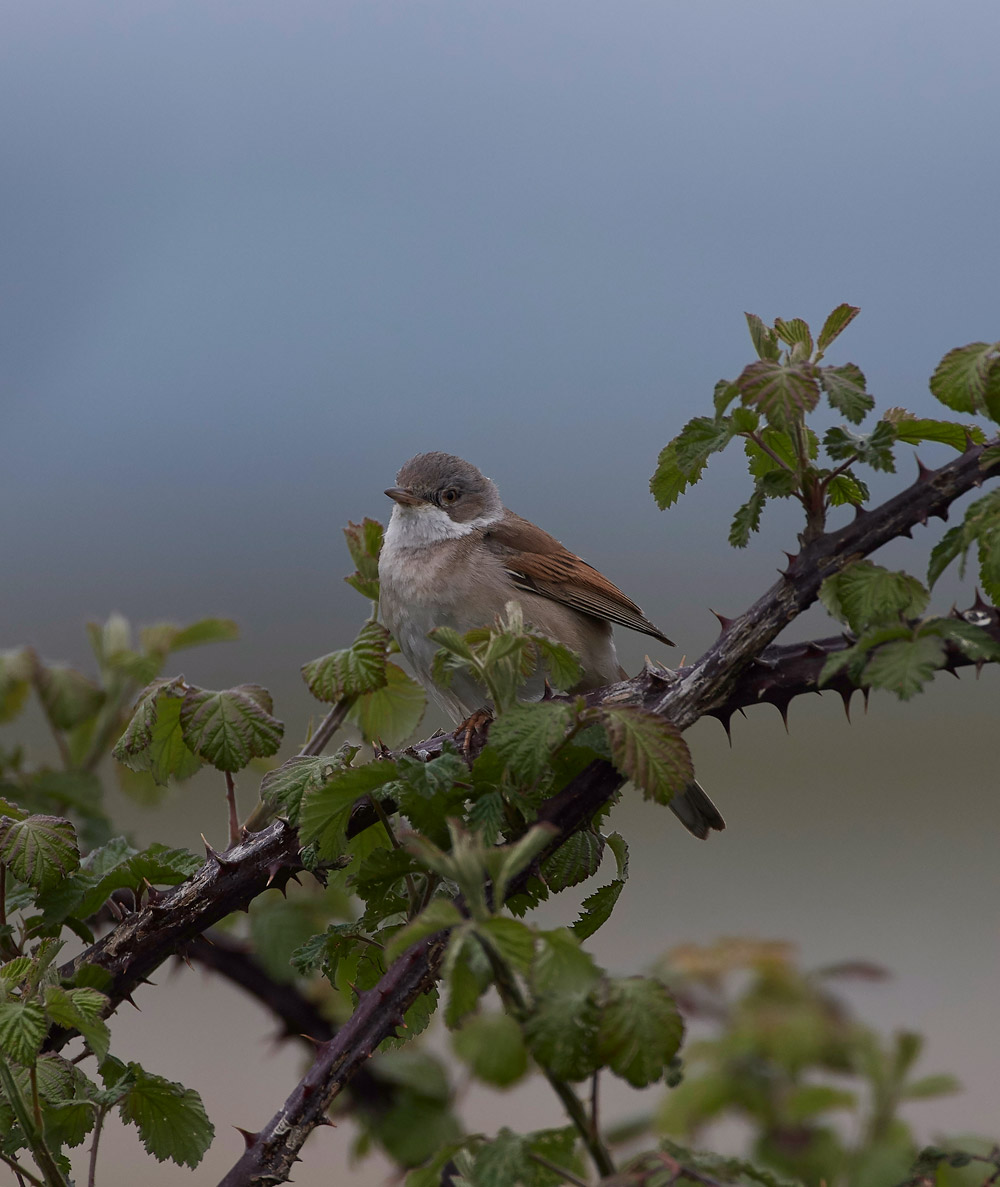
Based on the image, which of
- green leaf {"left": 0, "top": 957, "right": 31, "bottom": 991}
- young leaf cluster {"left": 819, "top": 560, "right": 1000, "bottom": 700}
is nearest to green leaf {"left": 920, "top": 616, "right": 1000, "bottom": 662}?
young leaf cluster {"left": 819, "top": 560, "right": 1000, "bottom": 700}

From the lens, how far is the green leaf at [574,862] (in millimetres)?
1592

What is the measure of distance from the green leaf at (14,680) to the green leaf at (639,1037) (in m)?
1.89

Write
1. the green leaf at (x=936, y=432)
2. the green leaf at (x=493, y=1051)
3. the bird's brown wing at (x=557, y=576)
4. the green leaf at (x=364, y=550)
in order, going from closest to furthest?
1. the green leaf at (x=493, y=1051)
2. the green leaf at (x=936, y=432)
3. the green leaf at (x=364, y=550)
4. the bird's brown wing at (x=557, y=576)

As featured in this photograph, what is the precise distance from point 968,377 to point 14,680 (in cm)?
209

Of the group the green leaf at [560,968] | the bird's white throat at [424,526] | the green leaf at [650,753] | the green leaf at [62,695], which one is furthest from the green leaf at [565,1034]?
the bird's white throat at [424,526]

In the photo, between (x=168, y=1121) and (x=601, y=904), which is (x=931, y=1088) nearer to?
(x=601, y=904)

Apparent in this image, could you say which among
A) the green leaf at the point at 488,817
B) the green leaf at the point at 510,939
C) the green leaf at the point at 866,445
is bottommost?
the green leaf at the point at 510,939

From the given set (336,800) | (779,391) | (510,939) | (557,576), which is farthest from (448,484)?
(510,939)

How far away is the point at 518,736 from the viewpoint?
1.34m

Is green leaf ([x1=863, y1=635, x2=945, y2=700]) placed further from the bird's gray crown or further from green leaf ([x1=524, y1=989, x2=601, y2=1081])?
the bird's gray crown

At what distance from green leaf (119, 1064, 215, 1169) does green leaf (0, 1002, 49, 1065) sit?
1.09 ft

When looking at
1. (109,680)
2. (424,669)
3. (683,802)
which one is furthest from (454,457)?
(683,802)

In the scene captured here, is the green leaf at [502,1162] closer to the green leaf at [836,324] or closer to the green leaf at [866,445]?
the green leaf at [866,445]

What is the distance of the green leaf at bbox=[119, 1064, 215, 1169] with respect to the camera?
169 cm
